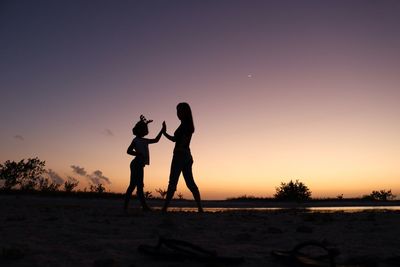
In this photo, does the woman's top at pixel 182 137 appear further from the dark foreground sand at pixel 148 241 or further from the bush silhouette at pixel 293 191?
the bush silhouette at pixel 293 191

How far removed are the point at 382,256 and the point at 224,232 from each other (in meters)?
2.37

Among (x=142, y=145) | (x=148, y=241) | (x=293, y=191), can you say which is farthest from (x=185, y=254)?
(x=293, y=191)

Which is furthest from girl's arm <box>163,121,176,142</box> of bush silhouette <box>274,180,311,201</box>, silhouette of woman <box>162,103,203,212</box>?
bush silhouette <box>274,180,311,201</box>

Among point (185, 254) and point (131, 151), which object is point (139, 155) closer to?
point (131, 151)

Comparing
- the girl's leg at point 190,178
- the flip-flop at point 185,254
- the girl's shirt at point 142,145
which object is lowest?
the flip-flop at point 185,254

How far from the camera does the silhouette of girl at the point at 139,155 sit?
1080cm

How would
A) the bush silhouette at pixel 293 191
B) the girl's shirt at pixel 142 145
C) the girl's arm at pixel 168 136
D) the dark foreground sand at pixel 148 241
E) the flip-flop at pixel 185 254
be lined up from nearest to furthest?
the flip-flop at pixel 185 254, the dark foreground sand at pixel 148 241, the girl's arm at pixel 168 136, the girl's shirt at pixel 142 145, the bush silhouette at pixel 293 191

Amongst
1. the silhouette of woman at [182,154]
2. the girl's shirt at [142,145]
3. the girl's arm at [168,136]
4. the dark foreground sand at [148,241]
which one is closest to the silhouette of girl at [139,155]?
the girl's shirt at [142,145]

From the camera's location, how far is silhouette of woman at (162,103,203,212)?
10008 mm

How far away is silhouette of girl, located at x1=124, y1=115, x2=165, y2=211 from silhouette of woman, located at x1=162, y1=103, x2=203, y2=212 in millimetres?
865

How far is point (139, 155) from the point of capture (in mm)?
10836

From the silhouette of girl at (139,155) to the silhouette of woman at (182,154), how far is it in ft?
2.84

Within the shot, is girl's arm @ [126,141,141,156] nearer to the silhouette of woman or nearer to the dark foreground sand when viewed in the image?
the silhouette of woman

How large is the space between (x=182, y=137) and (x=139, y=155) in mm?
1494
